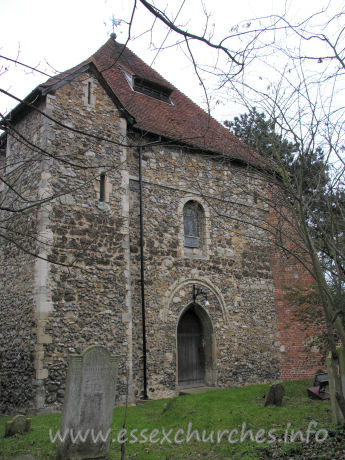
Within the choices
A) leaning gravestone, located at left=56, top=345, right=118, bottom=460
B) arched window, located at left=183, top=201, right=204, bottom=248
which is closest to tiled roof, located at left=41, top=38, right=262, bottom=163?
arched window, located at left=183, top=201, right=204, bottom=248

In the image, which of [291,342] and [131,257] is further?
[291,342]

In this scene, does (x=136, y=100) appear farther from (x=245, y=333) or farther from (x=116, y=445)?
(x=116, y=445)

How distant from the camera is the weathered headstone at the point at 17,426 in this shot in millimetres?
6766

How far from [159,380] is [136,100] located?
8.71m

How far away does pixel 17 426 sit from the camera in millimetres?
6828

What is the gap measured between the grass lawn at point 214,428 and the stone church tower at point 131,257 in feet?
5.89

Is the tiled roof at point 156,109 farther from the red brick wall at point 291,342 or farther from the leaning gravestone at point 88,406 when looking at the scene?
the leaning gravestone at point 88,406

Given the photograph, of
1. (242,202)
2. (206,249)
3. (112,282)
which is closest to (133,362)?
(112,282)

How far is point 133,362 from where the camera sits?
423 inches

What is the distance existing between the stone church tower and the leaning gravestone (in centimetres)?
278

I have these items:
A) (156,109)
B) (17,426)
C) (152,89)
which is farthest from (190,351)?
(152,89)

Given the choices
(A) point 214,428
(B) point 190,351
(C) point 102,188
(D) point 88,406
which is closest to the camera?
(D) point 88,406

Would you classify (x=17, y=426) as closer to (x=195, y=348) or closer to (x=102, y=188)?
(x=102, y=188)

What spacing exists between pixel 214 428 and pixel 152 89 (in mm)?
11991
